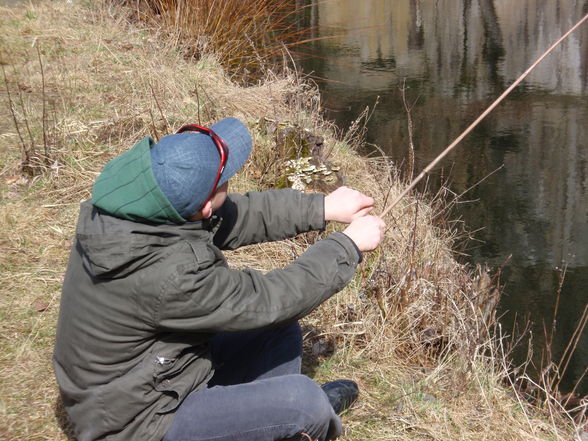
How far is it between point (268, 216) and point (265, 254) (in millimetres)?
1448

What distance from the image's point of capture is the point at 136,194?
71.6 inches

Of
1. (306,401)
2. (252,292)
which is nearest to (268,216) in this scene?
(252,292)

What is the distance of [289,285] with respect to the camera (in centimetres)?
197

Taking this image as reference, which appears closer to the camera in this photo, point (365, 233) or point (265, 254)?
point (365, 233)

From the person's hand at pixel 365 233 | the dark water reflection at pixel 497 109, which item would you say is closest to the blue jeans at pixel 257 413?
the person's hand at pixel 365 233

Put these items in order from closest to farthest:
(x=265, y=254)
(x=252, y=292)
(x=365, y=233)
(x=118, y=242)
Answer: (x=118, y=242) → (x=252, y=292) → (x=365, y=233) → (x=265, y=254)

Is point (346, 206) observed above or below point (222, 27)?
below

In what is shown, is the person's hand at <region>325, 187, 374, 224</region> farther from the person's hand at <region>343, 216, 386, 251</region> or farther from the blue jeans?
the blue jeans

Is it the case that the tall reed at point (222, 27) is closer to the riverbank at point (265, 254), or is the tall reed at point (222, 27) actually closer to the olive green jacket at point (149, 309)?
the riverbank at point (265, 254)

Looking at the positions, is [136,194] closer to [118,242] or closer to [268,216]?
[118,242]

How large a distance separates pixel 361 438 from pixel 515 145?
5.36 meters

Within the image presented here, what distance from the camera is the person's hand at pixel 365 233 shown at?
2148 mm

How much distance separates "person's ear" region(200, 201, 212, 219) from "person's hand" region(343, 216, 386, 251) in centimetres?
42

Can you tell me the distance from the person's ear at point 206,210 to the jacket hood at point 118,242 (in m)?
0.10
